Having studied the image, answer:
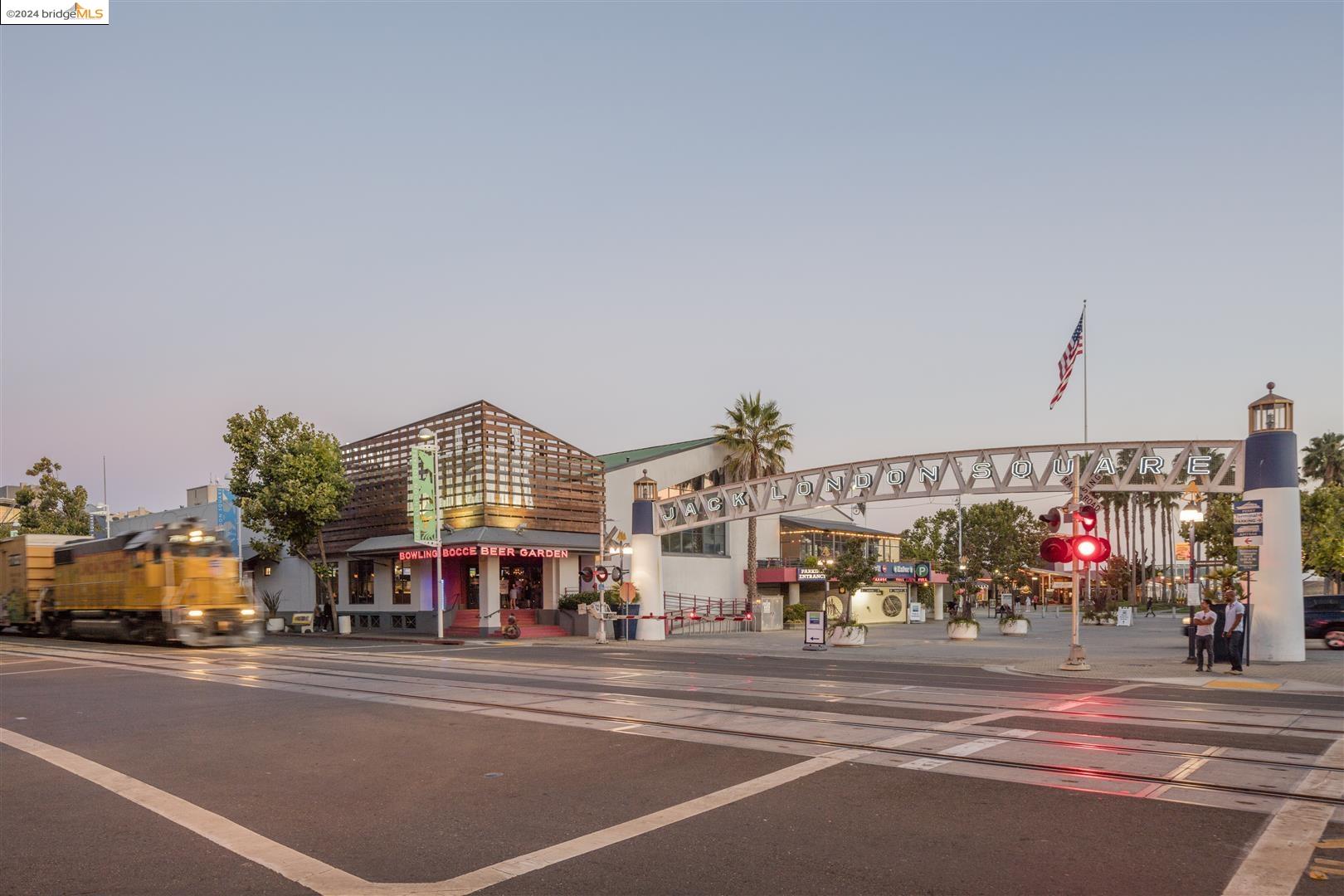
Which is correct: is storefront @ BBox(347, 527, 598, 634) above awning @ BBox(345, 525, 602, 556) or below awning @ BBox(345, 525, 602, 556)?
below

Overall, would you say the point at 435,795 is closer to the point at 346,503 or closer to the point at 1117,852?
the point at 1117,852

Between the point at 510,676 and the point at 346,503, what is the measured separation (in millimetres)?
30969

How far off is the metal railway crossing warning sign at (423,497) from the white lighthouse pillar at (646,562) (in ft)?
27.6

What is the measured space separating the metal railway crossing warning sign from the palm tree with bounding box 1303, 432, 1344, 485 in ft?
228

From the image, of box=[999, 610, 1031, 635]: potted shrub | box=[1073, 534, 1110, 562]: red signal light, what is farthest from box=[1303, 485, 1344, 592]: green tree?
box=[1073, 534, 1110, 562]: red signal light

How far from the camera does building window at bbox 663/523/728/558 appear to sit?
156ft

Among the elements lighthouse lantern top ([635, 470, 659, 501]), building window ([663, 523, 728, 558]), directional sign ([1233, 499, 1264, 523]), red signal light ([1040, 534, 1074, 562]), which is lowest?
building window ([663, 523, 728, 558])

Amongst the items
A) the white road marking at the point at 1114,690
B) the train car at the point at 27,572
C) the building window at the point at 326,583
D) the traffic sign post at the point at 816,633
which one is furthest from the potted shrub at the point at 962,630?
the train car at the point at 27,572

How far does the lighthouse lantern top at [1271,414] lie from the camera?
926 inches

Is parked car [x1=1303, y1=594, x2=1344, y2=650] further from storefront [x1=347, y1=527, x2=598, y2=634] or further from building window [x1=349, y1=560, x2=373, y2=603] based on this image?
building window [x1=349, y1=560, x2=373, y2=603]

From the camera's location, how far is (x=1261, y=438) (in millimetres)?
23453

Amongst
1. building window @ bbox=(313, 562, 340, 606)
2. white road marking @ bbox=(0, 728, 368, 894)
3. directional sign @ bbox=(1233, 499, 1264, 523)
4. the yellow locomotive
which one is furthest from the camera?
building window @ bbox=(313, 562, 340, 606)

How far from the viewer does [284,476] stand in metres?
44.3

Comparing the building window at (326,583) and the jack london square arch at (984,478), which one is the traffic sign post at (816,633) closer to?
the jack london square arch at (984,478)
